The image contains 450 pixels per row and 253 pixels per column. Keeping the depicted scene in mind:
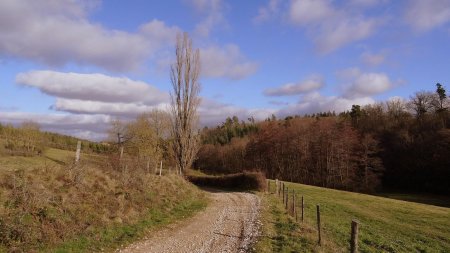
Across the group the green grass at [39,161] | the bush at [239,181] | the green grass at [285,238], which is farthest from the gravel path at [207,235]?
the bush at [239,181]

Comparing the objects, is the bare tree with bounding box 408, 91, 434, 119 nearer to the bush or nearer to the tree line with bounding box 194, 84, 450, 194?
the tree line with bounding box 194, 84, 450, 194

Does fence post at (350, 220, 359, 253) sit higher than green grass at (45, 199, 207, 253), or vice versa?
fence post at (350, 220, 359, 253)

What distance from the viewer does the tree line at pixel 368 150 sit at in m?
69.5

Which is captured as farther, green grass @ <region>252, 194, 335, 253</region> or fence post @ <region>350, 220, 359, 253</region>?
green grass @ <region>252, 194, 335, 253</region>

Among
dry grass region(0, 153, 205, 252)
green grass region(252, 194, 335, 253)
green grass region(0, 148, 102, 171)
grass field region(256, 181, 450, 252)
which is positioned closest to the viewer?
dry grass region(0, 153, 205, 252)

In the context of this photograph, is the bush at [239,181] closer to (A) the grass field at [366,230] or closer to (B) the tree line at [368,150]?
(A) the grass field at [366,230]

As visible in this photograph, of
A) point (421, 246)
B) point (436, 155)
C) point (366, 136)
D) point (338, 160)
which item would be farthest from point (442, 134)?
point (421, 246)

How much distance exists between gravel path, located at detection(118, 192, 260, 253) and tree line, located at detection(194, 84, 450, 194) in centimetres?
5356

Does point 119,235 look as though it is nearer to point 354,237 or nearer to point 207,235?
point 207,235

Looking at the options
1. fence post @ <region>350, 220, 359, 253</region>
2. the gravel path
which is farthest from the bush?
fence post @ <region>350, 220, 359, 253</region>

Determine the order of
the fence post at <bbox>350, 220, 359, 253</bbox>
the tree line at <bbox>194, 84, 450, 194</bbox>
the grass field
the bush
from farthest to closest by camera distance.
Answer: the tree line at <bbox>194, 84, 450, 194</bbox>
the bush
the grass field
the fence post at <bbox>350, 220, 359, 253</bbox>

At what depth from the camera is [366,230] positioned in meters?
23.0

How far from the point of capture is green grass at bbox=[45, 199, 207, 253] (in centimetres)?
1215

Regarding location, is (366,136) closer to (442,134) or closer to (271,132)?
(442,134)
